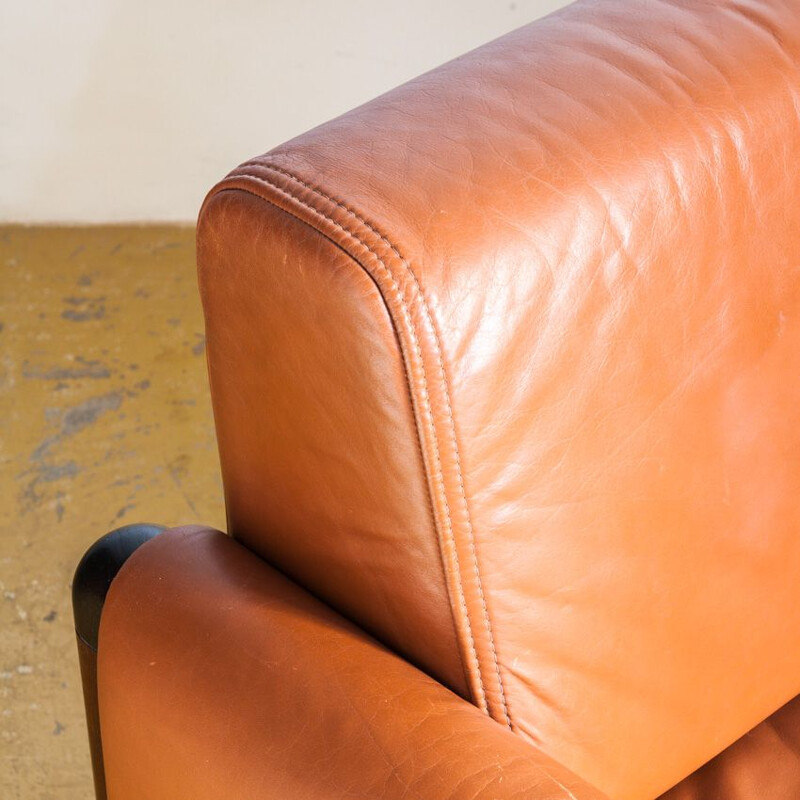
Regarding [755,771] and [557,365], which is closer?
[557,365]

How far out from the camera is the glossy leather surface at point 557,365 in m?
0.63

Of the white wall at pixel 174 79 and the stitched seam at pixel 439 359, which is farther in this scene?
the white wall at pixel 174 79

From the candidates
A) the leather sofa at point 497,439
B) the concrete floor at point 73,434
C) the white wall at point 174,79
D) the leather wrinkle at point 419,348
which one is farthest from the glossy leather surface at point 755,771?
the white wall at point 174,79

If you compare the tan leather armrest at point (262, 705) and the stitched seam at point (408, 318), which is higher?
the stitched seam at point (408, 318)

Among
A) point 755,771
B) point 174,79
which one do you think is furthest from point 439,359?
point 174,79

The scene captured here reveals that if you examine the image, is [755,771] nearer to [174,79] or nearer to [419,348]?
[419,348]

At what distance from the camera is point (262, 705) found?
64cm

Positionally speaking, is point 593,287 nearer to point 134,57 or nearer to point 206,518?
point 206,518

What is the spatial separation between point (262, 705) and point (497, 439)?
0.19m

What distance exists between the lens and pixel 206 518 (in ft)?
5.73

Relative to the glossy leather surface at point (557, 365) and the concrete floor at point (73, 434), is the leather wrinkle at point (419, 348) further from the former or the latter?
the concrete floor at point (73, 434)

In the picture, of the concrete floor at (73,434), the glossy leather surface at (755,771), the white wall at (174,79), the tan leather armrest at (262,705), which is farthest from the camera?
the white wall at (174,79)

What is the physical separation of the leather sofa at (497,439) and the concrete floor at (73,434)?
0.74m

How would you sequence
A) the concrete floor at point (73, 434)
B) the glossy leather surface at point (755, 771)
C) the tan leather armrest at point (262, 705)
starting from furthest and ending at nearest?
the concrete floor at point (73, 434)
the glossy leather surface at point (755, 771)
the tan leather armrest at point (262, 705)
